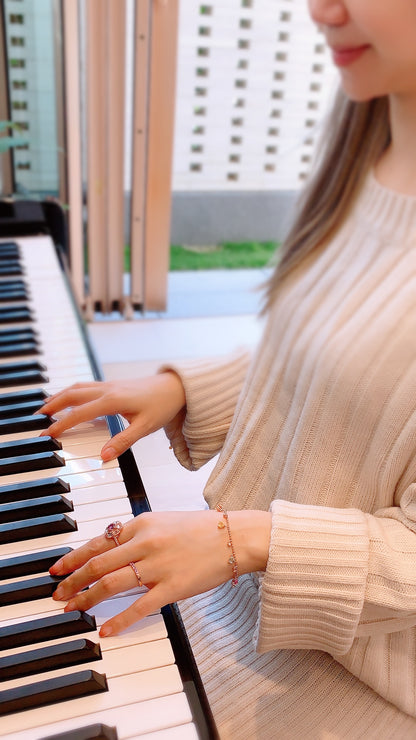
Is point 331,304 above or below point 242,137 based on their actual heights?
above

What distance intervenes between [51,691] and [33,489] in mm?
277

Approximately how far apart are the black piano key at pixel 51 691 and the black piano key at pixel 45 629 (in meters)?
0.05

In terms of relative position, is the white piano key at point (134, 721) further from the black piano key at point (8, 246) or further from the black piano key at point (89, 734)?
the black piano key at point (8, 246)

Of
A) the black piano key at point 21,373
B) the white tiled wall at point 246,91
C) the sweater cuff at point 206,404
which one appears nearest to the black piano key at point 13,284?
the black piano key at point 21,373

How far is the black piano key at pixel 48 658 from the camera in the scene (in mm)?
615

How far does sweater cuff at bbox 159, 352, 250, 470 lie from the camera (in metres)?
1.10

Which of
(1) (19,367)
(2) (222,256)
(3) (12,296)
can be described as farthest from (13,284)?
(2) (222,256)

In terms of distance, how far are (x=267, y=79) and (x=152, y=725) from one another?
3.53 metres

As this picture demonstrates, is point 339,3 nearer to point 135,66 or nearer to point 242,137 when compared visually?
point 135,66

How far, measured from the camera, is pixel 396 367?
82 centimetres

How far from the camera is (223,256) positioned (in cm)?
404

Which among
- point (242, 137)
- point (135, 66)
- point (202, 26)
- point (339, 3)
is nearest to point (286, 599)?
point (339, 3)

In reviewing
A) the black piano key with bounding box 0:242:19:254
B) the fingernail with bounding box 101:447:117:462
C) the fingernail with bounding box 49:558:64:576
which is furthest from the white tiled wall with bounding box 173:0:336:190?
the fingernail with bounding box 49:558:64:576

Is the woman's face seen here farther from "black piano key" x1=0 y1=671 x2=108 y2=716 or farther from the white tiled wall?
the white tiled wall
